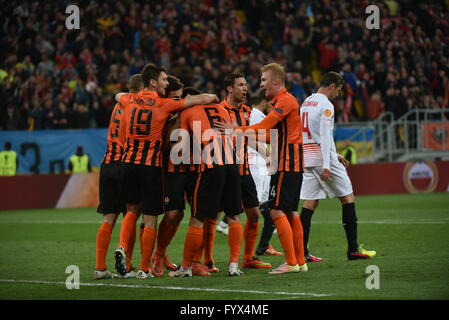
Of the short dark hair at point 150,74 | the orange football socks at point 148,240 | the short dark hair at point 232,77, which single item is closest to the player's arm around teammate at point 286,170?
the short dark hair at point 232,77

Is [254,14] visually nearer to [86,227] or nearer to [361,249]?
[86,227]

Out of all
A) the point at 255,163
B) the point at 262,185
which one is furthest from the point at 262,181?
the point at 255,163

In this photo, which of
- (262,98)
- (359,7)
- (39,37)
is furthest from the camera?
(359,7)

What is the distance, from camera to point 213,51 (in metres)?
26.8

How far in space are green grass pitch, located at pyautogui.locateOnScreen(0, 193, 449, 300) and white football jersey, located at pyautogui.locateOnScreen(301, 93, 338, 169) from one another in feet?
4.35

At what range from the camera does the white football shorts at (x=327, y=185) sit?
11.2 metres

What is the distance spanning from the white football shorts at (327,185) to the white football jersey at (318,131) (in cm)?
12

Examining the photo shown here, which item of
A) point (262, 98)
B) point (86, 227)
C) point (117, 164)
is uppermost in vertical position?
point (262, 98)

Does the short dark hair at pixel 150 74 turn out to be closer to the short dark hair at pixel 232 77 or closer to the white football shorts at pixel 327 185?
the short dark hair at pixel 232 77

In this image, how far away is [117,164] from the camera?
9.92 metres

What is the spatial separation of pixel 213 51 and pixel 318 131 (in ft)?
52.1

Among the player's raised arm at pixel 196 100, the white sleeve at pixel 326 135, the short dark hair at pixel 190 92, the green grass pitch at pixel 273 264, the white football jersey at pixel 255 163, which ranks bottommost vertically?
the green grass pitch at pixel 273 264
